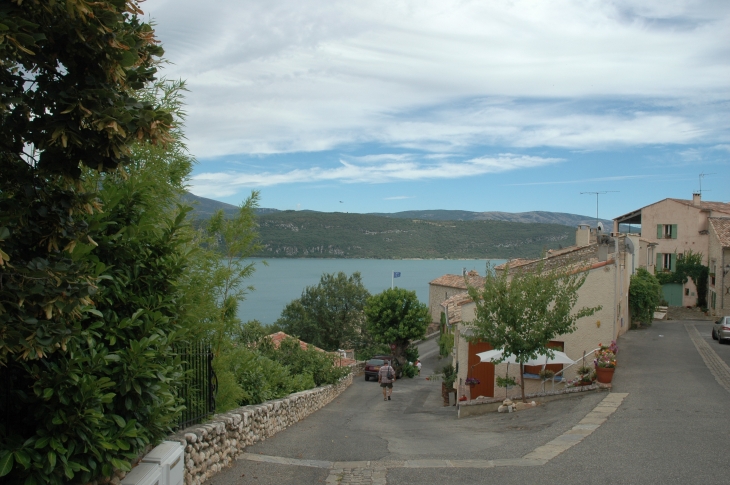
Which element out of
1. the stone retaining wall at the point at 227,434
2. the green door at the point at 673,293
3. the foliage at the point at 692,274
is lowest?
the stone retaining wall at the point at 227,434

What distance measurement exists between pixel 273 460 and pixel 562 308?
9.39 meters

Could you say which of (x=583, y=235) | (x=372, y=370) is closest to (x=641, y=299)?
(x=583, y=235)

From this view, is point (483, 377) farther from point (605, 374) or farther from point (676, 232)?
point (676, 232)

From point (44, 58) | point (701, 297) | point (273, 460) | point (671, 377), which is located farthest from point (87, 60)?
point (701, 297)

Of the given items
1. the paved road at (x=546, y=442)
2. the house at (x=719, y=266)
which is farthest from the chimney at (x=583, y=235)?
the paved road at (x=546, y=442)

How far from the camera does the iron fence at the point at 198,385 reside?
328 inches

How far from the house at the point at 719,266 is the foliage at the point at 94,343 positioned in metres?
41.1

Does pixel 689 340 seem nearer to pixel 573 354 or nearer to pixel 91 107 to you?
pixel 573 354

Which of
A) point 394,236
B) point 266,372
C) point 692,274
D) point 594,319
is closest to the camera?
point 266,372

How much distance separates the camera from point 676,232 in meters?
44.1

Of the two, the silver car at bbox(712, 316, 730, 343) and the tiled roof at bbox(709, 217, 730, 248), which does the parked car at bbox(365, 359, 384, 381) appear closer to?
the silver car at bbox(712, 316, 730, 343)

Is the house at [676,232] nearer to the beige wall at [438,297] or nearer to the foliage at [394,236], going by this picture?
the beige wall at [438,297]

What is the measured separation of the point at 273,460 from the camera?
9.38 m

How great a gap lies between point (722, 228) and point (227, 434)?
42.4 m
